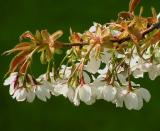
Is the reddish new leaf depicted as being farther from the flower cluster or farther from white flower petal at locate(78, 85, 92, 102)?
white flower petal at locate(78, 85, 92, 102)

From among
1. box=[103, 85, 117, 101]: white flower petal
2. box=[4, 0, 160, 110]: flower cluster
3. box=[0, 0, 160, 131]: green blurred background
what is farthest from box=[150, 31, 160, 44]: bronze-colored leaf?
box=[0, 0, 160, 131]: green blurred background

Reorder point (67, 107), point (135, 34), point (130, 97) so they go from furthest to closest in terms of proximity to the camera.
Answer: point (67, 107) → point (130, 97) → point (135, 34)

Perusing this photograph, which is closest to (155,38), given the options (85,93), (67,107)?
(85,93)

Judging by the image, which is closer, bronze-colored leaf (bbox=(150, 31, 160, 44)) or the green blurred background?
bronze-colored leaf (bbox=(150, 31, 160, 44))

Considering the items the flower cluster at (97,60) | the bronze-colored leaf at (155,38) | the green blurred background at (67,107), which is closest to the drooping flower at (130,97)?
the flower cluster at (97,60)

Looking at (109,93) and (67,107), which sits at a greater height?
(67,107)

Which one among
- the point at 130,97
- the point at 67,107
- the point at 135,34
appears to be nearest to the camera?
the point at 135,34

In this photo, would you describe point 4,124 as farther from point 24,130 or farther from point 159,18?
point 159,18

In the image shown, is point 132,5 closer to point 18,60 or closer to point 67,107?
point 18,60
